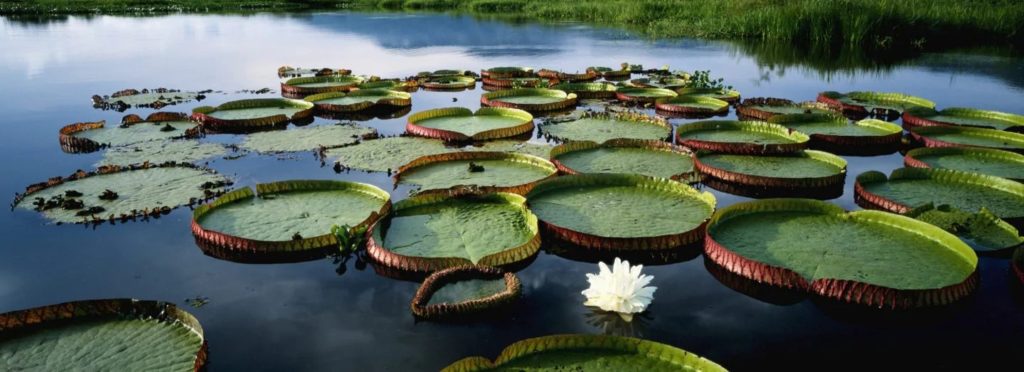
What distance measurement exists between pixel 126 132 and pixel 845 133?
6.96 m

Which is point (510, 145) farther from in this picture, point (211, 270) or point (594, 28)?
point (594, 28)

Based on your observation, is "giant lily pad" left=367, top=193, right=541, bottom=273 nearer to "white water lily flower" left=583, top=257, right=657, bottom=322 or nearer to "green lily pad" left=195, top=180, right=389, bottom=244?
"green lily pad" left=195, top=180, right=389, bottom=244

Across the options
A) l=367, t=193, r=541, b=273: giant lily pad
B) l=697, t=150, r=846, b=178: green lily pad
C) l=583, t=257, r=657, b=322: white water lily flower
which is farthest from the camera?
l=697, t=150, r=846, b=178: green lily pad

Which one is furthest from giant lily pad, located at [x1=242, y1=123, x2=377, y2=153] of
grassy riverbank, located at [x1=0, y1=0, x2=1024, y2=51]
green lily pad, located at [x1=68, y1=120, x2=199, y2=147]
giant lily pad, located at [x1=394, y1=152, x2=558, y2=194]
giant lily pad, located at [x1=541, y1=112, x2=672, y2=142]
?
grassy riverbank, located at [x1=0, y1=0, x2=1024, y2=51]

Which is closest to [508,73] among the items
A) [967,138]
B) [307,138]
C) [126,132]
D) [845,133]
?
[307,138]

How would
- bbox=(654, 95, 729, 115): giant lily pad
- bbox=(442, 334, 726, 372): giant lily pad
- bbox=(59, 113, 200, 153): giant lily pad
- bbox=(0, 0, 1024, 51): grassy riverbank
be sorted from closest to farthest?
bbox=(442, 334, 726, 372): giant lily pad, bbox=(59, 113, 200, 153): giant lily pad, bbox=(654, 95, 729, 115): giant lily pad, bbox=(0, 0, 1024, 51): grassy riverbank

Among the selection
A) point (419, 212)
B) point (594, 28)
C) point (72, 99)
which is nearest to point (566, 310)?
point (419, 212)

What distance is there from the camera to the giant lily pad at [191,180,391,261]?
383cm

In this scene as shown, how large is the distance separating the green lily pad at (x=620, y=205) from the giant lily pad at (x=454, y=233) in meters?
0.24

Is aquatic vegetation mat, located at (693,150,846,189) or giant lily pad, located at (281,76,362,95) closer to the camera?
aquatic vegetation mat, located at (693,150,846,189)

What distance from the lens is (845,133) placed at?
6.65m

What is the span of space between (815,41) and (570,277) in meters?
13.0

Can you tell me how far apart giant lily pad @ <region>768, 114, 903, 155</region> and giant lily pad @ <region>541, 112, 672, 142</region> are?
44.2 inches

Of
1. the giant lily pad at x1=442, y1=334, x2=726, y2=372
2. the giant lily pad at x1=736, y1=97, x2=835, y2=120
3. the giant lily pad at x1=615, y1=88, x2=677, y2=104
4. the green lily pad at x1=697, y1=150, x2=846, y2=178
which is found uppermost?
the giant lily pad at x1=615, y1=88, x2=677, y2=104
